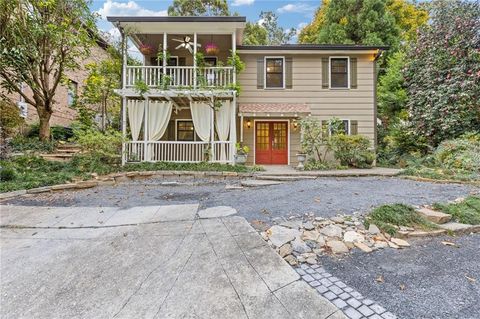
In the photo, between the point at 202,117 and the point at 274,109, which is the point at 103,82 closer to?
the point at 202,117

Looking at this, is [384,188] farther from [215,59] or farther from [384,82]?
[384,82]

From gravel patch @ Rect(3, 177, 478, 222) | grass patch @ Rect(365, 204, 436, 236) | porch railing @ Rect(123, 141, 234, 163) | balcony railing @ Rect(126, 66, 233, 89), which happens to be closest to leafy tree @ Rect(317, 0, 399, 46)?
balcony railing @ Rect(126, 66, 233, 89)

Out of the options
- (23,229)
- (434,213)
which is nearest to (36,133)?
(23,229)

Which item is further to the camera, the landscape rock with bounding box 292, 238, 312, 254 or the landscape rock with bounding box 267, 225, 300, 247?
the landscape rock with bounding box 267, 225, 300, 247

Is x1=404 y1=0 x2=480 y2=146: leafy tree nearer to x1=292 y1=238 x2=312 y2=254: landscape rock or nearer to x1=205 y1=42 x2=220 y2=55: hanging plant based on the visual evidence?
x1=205 y1=42 x2=220 y2=55: hanging plant

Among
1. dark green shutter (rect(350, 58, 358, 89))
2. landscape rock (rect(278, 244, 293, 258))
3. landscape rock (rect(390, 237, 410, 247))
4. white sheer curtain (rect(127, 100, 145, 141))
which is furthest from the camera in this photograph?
dark green shutter (rect(350, 58, 358, 89))

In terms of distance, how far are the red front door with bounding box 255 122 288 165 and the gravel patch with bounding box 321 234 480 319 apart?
25.7ft

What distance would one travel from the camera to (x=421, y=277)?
92.4 inches

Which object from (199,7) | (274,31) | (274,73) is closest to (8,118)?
(274,73)

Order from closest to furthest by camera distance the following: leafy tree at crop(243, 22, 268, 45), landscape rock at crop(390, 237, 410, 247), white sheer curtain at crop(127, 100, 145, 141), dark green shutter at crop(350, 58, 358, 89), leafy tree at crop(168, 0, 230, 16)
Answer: landscape rock at crop(390, 237, 410, 247), white sheer curtain at crop(127, 100, 145, 141), dark green shutter at crop(350, 58, 358, 89), leafy tree at crop(168, 0, 230, 16), leafy tree at crop(243, 22, 268, 45)

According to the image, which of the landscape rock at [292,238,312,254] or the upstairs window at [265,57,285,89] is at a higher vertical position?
the upstairs window at [265,57,285,89]

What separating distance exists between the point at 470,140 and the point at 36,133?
1695 cm

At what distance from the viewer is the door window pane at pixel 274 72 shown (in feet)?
35.1

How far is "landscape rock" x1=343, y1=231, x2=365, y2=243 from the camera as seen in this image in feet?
10.0
